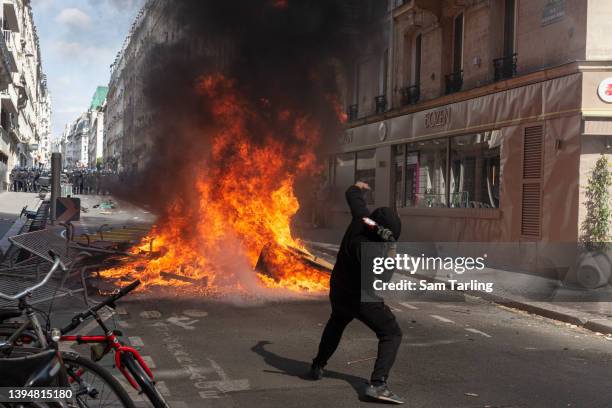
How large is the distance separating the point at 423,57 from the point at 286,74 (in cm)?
738

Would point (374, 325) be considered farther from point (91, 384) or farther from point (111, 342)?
point (91, 384)

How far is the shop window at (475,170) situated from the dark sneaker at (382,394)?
10.4m

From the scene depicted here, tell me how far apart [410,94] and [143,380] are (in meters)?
16.8

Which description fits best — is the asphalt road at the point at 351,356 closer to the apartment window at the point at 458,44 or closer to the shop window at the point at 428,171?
the shop window at the point at 428,171

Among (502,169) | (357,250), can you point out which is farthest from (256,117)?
(357,250)

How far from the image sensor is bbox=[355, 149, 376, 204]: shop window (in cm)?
2078

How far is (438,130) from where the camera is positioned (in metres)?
16.6

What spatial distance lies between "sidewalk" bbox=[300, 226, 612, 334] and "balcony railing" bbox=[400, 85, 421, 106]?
24.2 ft

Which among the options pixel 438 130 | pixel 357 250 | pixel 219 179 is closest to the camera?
pixel 357 250

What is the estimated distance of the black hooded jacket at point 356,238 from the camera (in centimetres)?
462

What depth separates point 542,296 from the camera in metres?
9.88

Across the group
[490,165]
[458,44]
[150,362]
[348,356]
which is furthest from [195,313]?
[458,44]

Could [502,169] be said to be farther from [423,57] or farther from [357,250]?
[357,250]

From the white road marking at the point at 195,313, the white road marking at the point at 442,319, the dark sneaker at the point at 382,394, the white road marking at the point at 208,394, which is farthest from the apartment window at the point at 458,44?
the white road marking at the point at 208,394
